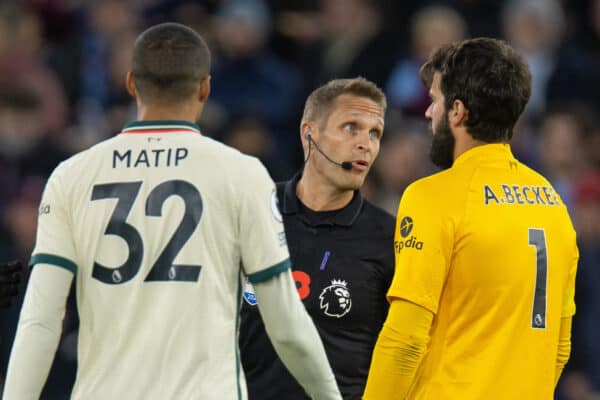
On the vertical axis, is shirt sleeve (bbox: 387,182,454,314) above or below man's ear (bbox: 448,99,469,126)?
below

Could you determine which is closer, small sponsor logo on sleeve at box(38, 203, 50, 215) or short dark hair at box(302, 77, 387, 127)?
small sponsor logo on sleeve at box(38, 203, 50, 215)

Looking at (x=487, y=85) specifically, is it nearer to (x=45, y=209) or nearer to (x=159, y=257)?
(x=159, y=257)

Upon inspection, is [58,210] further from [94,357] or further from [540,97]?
[540,97]

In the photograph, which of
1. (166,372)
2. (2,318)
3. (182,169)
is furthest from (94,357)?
(2,318)

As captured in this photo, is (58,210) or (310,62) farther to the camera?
(310,62)

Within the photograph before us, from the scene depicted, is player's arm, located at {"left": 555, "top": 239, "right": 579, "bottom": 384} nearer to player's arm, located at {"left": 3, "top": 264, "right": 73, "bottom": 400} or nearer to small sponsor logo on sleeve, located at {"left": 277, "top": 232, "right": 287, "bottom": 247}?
small sponsor logo on sleeve, located at {"left": 277, "top": 232, "right": 287, "bottom": 247}

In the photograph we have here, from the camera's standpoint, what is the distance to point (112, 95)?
1232 centimetres

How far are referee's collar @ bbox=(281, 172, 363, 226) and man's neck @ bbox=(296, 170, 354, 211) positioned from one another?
0.02 m

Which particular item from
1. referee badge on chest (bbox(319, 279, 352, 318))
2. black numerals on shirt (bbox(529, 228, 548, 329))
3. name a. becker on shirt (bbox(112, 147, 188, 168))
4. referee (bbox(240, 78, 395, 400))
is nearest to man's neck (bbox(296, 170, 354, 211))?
referee (bbox(240, 78, 395, 400))

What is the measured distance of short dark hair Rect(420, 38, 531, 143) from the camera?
5.00 metres

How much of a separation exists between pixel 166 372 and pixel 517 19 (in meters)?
7.29

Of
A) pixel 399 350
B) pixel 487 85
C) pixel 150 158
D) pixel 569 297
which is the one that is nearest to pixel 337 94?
pixel 487 85

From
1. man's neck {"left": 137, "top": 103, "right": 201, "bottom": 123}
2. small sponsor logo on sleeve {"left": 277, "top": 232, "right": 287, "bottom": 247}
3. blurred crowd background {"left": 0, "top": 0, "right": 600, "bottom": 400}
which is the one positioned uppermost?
blurred crowd background {"left": 0, "top": 0, "right": 600, "bottom": 400}

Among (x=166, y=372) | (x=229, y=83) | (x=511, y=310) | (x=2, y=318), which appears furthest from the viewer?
(x=229, y=83)
